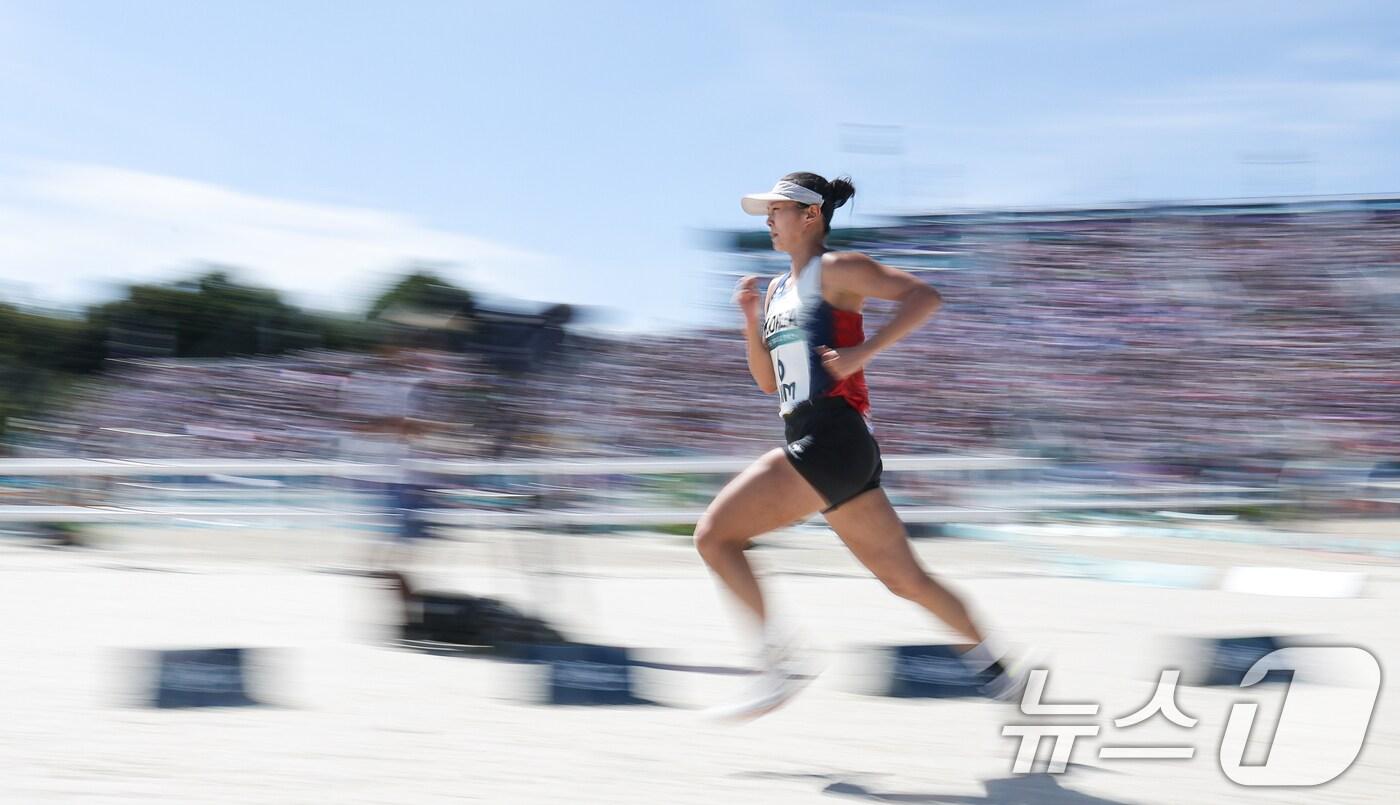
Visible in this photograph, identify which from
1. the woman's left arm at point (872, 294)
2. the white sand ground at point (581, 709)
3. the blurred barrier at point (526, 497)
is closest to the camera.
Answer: the white sand ground at point (581, 709)

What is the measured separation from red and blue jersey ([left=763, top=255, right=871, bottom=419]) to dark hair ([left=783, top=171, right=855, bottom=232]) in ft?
0.70

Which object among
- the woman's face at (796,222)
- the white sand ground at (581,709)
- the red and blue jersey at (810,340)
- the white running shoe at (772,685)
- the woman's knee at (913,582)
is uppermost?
the woman's face at (796,222)

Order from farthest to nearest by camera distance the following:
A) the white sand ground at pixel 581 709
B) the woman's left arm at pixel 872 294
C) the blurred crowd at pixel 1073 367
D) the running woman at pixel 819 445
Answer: the blurred crowd at pixel 1073 367 → the running woman at pixel 819 445 → the woman's left arm at pixel 872 294 → the white sand ground at pixel 581 709

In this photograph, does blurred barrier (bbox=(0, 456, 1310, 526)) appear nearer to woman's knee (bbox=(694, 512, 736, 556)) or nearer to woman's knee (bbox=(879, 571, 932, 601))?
woman's knee (bbox=(694, 512, 736, 556))

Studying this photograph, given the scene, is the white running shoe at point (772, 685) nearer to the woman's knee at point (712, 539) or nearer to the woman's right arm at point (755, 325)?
the woman's knee at point (712, 539)

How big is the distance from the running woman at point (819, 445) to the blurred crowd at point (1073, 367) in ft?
49.5

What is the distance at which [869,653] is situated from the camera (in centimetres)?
432

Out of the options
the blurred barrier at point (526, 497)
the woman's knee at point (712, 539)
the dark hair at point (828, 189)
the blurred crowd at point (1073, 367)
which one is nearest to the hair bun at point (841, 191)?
the dark hair at point (828, 189)

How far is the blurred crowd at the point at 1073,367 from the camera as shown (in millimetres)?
20750

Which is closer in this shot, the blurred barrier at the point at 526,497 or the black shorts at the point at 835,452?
the black shorts at the point at 835,452

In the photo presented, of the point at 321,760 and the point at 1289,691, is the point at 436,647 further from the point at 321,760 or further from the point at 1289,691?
the point at 1289,691

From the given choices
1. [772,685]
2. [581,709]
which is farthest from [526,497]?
[772,685]

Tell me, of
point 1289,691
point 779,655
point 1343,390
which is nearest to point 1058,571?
point 1289,691

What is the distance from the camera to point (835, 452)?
3447 mm
